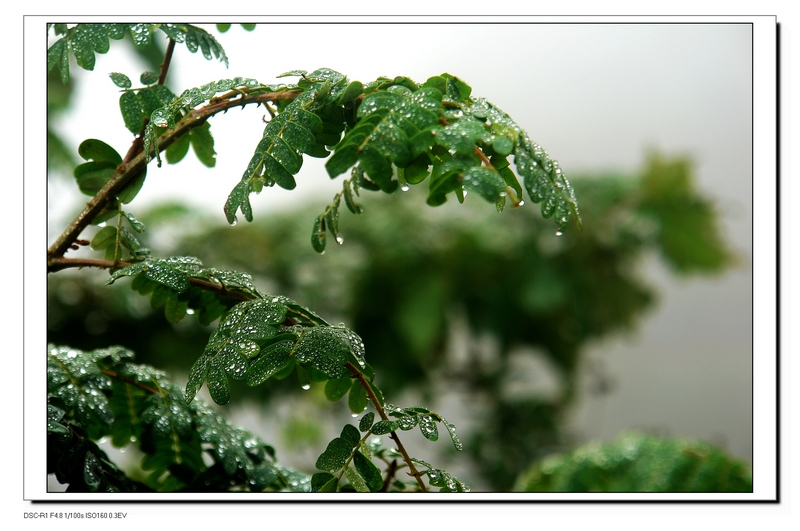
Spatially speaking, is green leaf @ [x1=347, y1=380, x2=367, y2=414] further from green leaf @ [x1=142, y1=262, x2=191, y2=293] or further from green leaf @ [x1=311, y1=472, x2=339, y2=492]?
green leaf @ [x1=142, y1=262, x2=191, y2=293]

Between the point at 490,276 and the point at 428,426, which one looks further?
the point at 490,276

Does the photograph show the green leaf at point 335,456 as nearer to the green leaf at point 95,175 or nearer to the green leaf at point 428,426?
the green leaf at point 428,426

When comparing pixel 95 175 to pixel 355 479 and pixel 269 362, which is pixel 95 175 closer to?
pixel 269 362

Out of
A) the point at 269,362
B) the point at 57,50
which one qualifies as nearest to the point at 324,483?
the point at 269,362

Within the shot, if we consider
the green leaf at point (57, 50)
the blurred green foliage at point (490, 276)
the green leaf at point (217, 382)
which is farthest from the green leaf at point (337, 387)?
the blurred green foliage at point (490, 276)
